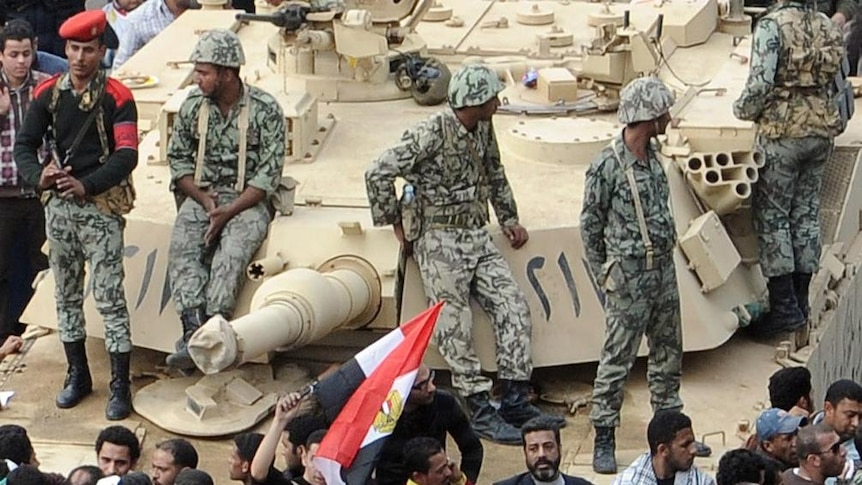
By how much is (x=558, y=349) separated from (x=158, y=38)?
5.25 meters

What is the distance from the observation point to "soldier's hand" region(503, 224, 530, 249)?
1487cm

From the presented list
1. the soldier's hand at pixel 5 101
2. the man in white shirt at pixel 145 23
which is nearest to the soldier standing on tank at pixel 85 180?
the soldier's hand at pixel 5 101

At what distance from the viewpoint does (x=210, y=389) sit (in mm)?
14719

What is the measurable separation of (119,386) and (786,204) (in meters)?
4.35

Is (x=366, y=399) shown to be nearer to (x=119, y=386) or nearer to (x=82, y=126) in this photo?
(x=119, y=386)

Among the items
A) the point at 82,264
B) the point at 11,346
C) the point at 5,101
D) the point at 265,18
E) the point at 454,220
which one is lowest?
the point at 11,346

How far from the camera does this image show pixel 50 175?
14445mm

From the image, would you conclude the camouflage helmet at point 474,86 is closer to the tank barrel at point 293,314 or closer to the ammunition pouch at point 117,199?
the tank barrel at point 293,314

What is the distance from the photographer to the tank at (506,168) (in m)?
14.7

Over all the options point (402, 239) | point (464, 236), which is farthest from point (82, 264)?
point (464, 236)

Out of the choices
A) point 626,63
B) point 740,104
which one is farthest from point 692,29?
point 740,104

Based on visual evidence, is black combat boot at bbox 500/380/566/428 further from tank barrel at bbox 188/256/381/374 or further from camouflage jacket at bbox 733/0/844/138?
camouflage jacket at bbox 733/0/844/138

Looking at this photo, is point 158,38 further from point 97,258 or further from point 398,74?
point 97,258

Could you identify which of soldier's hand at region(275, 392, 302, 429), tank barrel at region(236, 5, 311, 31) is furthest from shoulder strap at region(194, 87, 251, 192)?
soldier's hand at region(275, 392, 302, 429)
